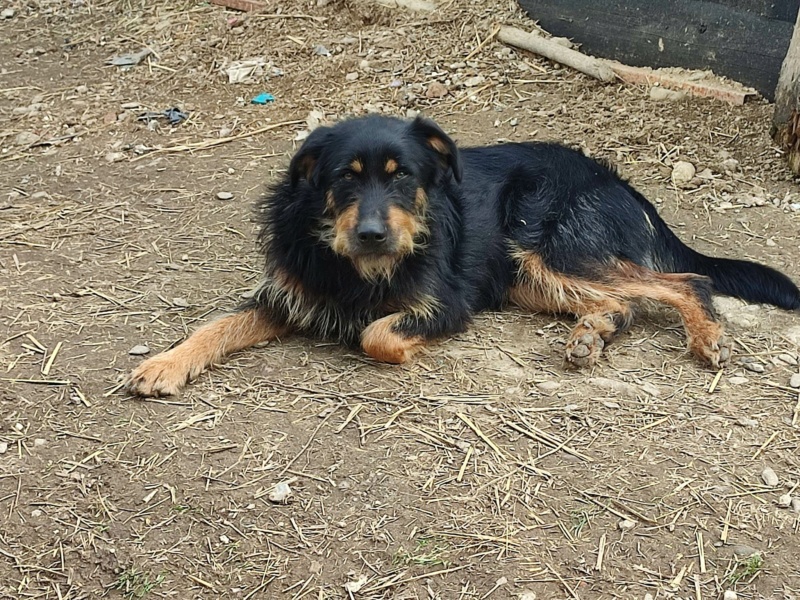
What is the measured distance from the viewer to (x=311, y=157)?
4410 millimetres

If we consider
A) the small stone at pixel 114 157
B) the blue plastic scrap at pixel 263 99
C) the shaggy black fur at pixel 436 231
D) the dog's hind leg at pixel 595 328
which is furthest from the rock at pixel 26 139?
the dog's hind leg at pixel 595 328

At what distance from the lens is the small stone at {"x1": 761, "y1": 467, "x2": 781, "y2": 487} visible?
11.9 ft

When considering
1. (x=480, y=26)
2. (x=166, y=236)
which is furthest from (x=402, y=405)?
(x=480, y=26)

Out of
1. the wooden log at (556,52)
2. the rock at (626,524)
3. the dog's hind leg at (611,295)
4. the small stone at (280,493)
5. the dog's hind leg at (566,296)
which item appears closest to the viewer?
the rock at (626,524)

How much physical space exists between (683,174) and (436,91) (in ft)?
7.76

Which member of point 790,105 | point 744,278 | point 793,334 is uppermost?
point 790,105

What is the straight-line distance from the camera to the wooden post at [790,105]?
6.22m

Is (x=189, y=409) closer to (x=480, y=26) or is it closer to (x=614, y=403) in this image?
(x=614, y=403)

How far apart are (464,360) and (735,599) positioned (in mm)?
1851

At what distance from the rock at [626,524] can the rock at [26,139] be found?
5837 millimetres

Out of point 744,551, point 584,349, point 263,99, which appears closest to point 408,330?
point 584,349

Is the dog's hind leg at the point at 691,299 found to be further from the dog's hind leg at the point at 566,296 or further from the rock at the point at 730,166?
the rock at the point at 730,166

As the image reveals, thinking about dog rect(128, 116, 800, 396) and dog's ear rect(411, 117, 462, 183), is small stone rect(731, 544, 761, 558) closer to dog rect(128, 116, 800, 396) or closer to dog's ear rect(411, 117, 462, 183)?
dog rect(128, 116, 800, 396)

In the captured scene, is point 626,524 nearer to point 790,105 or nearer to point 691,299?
point 691,299
